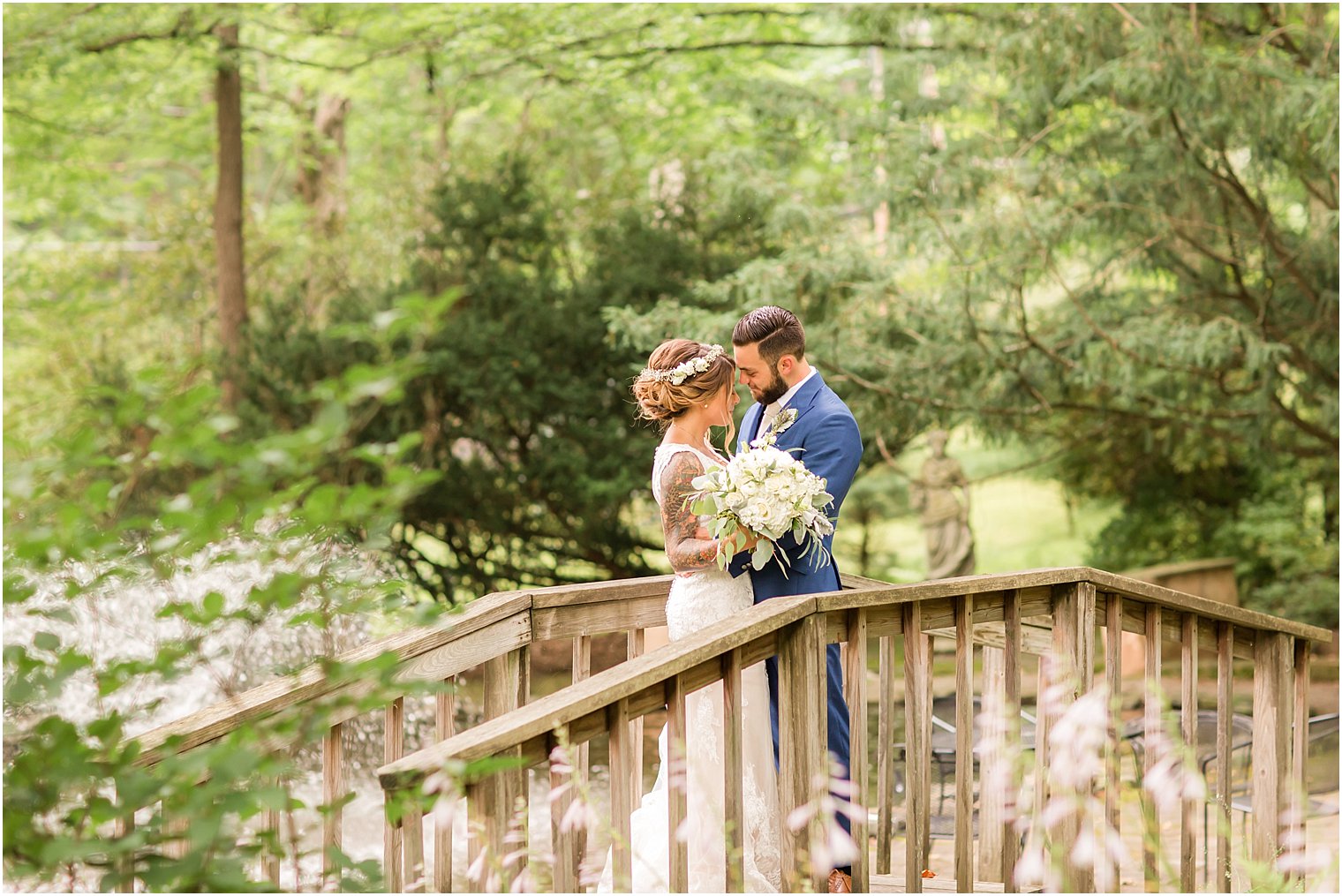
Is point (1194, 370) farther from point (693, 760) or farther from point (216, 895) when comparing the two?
point (216, 895)

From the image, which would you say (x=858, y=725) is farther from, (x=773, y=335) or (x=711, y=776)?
(x=773, y=335)

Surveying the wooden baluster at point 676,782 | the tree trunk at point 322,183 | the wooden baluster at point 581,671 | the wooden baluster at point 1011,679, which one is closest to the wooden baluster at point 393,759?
the wooden baluster at point 581,671

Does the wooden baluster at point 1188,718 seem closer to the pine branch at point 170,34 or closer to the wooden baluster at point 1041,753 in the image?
the wooden baluster at point 1041,753

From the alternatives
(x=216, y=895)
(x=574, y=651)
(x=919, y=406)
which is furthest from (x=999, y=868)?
(x=919, y=406)

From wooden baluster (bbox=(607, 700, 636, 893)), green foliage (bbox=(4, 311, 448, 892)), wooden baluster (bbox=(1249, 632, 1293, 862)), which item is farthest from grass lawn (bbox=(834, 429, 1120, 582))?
green foliage (bbox=(4, 311, 448, 892))

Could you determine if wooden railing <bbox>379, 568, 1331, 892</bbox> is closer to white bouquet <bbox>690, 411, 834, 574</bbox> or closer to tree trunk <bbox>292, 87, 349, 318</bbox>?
white bouquet <bbox>690, 411, 834, 574</bbox>

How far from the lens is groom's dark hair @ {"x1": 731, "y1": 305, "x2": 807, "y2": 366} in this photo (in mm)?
3641

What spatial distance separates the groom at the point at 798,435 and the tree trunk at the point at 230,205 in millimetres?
7825

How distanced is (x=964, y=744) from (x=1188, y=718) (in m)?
0.98

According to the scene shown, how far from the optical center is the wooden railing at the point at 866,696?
2439 mm

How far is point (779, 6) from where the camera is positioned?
35.1ft

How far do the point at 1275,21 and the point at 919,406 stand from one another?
3.47 m

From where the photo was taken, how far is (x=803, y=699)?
2.93m

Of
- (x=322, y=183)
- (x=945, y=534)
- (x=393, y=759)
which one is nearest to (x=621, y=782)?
(x=393, y=759)
